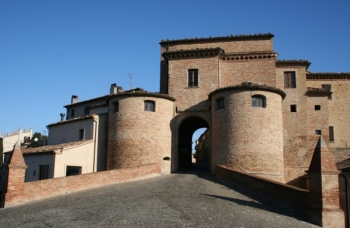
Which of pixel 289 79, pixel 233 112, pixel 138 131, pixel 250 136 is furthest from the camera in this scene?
pixel 289 79

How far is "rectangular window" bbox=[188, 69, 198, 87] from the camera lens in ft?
88.0

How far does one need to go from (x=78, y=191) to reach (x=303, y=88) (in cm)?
1901

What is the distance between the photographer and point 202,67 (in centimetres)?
2678

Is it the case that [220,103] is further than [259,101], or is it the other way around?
[220,103]

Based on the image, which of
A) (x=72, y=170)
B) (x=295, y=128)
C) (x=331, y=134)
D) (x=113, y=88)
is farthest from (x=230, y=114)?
(x=113, y=88)

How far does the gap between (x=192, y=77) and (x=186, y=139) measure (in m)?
6.86

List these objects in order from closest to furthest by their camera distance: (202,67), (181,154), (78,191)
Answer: (78,191), (202,67), (181,154)

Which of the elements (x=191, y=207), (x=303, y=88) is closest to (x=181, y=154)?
(x=303, y=88)

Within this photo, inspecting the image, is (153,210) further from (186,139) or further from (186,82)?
(186,139)

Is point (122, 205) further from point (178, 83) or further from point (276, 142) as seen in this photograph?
point (178, 83)

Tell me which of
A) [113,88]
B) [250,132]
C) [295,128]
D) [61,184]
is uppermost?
[113,88]

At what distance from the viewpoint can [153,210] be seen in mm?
12781

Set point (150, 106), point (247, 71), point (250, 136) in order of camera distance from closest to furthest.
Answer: point (250, 136) → point (150, 106) → point (247, 71)

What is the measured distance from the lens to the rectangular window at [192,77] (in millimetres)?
26828
